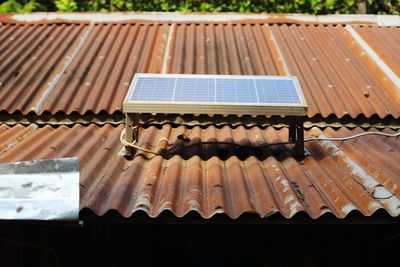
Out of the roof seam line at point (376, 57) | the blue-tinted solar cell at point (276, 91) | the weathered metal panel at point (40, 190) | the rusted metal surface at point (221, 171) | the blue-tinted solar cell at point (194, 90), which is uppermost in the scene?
the blue-tinted solar cell at point (194, 90)

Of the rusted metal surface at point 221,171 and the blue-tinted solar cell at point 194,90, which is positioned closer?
the rusted metal surface at point 221,171

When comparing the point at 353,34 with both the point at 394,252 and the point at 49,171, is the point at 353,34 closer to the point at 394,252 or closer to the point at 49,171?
the point at 394,252

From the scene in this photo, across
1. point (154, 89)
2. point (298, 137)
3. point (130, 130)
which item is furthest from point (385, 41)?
point (130, 130)

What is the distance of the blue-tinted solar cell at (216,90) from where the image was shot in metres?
3.29

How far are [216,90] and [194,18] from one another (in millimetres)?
3508

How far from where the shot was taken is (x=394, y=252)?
3514 millimetres

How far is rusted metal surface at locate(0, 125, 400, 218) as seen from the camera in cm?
257

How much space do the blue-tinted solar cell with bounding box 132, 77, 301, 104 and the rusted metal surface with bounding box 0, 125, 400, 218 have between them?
0.45 meters

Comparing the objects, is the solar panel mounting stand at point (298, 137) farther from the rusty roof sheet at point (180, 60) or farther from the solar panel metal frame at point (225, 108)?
the rusty roof sheet at point (180, 60)

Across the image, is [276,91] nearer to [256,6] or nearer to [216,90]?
[216,90]

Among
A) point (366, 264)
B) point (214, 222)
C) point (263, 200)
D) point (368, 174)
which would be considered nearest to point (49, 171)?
point (214, 222)

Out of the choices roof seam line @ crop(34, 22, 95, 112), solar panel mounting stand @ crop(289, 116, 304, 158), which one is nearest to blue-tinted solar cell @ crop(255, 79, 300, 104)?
solar panel mounting stand @ crop(289, 116, 304, 158)

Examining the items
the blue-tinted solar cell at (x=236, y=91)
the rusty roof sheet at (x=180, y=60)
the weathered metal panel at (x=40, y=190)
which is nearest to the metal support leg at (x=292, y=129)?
the blue-tinted solar cell at (x=236, y=91)

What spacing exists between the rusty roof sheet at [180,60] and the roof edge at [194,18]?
0.14 metres
